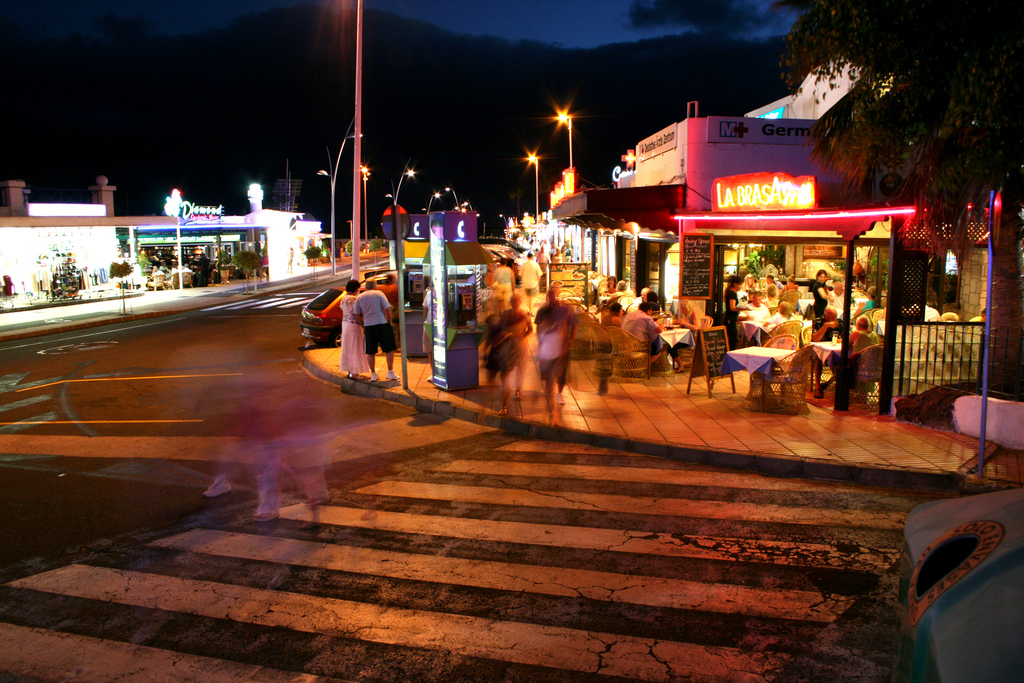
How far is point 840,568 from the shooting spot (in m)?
5.01

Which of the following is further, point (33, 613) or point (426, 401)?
point (426, 401)

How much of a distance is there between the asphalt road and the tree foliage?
412 centimetres

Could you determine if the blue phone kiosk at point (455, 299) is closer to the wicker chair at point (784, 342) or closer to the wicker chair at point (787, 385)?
the wicker chair at point (787, 385)

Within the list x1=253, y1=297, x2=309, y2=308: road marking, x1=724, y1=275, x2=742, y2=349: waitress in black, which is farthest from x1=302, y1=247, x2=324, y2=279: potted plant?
x1=724, y1=275, x2=742, y2=349: waitress in black

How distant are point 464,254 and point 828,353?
5.70 metres

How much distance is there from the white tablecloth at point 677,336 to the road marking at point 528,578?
757cm

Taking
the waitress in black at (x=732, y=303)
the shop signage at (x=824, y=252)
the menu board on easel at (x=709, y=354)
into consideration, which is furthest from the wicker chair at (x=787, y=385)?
the shop signage at (x=824, y=252)

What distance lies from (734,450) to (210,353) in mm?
12537

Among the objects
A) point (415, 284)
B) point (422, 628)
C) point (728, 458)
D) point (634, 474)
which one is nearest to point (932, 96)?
point (728, 458)

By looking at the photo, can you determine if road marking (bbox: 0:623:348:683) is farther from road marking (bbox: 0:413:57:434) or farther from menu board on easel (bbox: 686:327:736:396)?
menu board on easel (bbox: 686:327:736:396)

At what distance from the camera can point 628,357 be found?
11.8 m

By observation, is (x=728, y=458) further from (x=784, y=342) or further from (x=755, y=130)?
(x=755, y=130)

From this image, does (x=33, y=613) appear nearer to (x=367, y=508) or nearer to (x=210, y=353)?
(x=367, y=508)

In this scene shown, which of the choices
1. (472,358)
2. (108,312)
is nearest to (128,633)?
(472,358)
